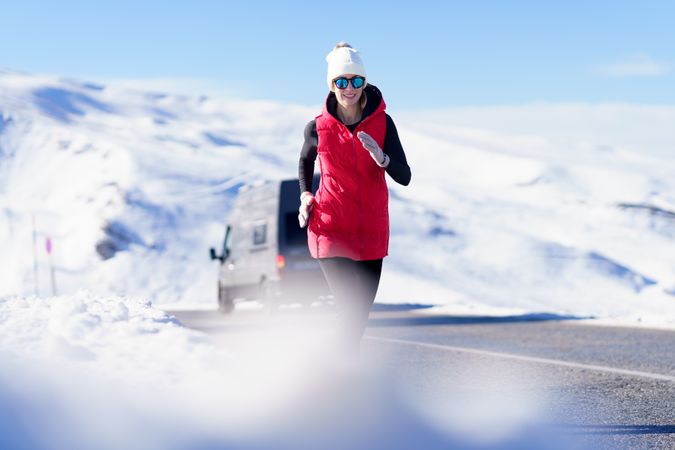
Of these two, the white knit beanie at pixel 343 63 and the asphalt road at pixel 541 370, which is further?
the asphalt road at pixel 541 370

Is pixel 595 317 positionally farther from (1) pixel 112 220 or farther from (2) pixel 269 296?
(1) pixel 112 220

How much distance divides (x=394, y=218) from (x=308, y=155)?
133 feet

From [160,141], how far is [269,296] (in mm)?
54165

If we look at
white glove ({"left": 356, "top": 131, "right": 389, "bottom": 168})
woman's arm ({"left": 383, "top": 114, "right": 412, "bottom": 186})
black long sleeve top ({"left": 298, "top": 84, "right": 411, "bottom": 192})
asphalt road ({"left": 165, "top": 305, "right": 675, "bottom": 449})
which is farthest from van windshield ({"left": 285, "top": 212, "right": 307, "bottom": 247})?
white glove ({"left": 356, "top": 131, "right": 389, "bottom": 168})

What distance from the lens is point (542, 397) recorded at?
20.8 ft

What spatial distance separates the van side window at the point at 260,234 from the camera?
57.6ft

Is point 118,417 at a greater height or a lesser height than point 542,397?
greater

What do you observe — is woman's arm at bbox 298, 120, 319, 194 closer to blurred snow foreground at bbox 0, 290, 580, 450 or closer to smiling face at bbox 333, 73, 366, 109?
smiling face at bbox 333, 73, 366, 109

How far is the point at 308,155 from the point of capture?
→ 17.0 ft

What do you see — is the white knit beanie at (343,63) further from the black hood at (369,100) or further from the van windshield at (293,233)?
the van windshield at (293,233)

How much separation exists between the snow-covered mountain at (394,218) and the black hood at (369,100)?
895cm

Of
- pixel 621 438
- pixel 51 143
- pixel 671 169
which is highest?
pixel 621 438

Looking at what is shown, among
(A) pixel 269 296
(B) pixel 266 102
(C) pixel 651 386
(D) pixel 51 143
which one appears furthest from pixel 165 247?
(B) pixel 266 102

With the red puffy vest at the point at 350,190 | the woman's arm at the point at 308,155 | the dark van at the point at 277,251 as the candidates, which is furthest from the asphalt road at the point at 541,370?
the dark van at the point at 277,251
